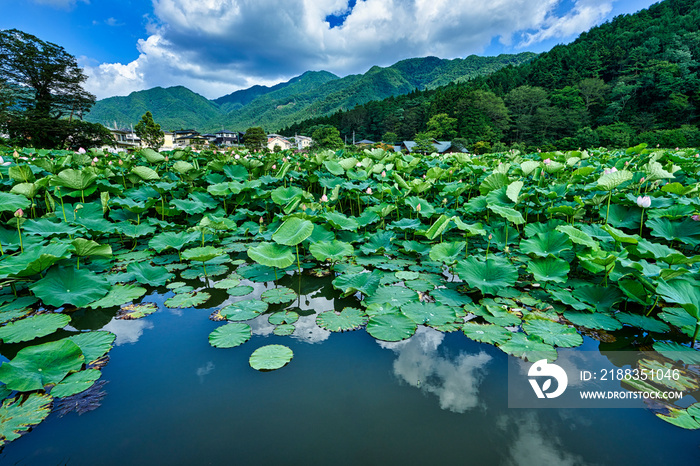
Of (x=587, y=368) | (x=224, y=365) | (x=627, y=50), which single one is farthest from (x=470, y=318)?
(x=627, y=50)

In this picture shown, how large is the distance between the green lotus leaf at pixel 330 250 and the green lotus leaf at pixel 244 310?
0.69 m

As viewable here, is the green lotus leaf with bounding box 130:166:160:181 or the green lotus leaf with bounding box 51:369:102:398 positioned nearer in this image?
the green lotus leaf with bounding box 51:369:102:398

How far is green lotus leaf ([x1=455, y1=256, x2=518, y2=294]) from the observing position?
7.67ft

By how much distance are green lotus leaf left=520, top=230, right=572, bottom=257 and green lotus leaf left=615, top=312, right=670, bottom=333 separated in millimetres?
630

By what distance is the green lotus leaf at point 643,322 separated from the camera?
1.92 m

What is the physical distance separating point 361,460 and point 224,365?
0.95 meters

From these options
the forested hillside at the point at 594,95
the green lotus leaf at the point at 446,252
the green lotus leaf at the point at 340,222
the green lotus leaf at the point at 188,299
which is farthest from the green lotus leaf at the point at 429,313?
the forested hillside at the point at 594,95

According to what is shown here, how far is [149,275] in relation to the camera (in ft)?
8.90

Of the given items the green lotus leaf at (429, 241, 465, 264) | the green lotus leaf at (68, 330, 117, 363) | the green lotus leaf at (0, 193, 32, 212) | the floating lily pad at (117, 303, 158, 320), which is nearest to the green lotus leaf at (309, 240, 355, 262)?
the green lotus leaf at (429, 241, 465, 264)

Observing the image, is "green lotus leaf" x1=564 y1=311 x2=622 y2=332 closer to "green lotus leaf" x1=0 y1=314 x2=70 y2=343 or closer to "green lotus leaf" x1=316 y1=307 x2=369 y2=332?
"green lotus leaf" x1=316 y1=307 x2=369 y2=332

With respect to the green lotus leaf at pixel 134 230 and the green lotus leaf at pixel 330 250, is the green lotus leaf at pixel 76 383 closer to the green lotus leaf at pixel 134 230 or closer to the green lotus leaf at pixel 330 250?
the green lotus leaf at pixel 330 250

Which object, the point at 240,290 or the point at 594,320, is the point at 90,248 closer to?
the point at 240,290

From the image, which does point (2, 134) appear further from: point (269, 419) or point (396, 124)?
point (396, 124)

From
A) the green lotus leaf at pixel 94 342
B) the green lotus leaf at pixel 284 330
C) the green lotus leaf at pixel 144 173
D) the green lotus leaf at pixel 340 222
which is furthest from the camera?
the green lotus leaf at pixel 144 173
